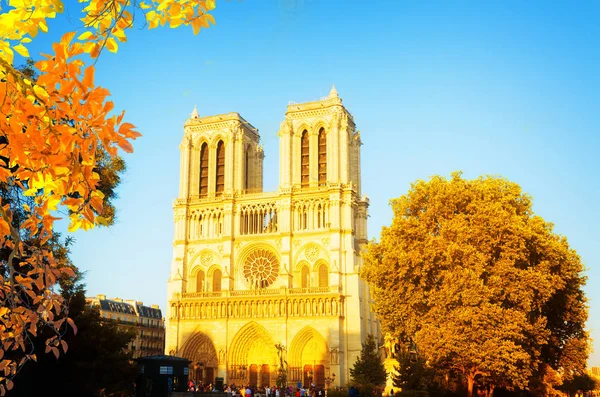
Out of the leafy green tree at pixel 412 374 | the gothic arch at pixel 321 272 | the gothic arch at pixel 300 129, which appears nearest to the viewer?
the leafy green tree at pixel 412 374

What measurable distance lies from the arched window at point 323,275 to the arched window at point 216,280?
371 inches

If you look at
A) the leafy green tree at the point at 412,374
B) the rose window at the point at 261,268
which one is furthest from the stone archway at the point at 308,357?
the leafy green tree at the point at 412,374

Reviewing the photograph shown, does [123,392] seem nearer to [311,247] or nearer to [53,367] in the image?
[53,367]

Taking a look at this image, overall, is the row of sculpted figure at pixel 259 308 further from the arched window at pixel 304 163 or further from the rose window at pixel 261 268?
the arched window at pixel 304 163

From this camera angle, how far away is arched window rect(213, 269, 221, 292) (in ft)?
197

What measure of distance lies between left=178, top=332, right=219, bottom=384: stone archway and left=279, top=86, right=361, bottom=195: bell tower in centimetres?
1477

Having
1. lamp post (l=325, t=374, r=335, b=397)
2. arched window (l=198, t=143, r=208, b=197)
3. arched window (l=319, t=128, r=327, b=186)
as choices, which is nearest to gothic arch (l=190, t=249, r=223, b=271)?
arched window (l=198, t=143, r=208, b=197)

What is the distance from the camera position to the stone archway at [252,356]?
55.9 meters

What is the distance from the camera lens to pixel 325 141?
2352 inches

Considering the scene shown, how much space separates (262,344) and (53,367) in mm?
32455

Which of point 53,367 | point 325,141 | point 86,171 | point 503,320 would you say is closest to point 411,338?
point 503,320

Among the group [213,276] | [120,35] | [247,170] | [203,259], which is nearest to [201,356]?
[213,276]

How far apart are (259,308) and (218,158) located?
15.1 m

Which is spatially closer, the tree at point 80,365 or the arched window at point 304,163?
the tree at point 80,365
